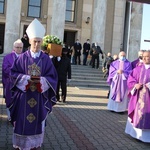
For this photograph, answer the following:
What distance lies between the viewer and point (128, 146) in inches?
262

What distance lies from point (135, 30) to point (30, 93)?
64.5ft

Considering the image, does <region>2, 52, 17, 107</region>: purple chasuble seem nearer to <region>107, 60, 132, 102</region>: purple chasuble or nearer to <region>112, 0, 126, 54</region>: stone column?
<region>107, 60, 132, 102</region>: purple chasuble

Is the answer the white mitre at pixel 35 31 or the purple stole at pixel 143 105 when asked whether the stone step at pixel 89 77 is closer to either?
the purple stole at pixel 143 105

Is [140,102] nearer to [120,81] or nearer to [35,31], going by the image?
[35,31]

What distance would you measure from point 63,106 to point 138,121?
4420 millimetres

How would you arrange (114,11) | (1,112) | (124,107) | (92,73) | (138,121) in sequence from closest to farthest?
(138,121) < (1,112) < (124,107) < (92,73) < (114,11)

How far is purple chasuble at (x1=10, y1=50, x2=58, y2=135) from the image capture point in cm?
498

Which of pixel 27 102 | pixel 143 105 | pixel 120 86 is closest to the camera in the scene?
pixel 27 102

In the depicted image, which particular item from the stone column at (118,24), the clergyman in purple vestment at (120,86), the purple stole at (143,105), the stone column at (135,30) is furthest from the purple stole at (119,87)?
the stone column at (118,24)

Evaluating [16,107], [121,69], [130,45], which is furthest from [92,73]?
[16,107]

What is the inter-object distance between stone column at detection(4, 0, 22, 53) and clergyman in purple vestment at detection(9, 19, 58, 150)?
1706 centimetres

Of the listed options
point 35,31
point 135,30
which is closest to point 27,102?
point 35,31

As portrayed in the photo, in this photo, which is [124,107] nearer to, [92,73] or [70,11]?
[92,73]

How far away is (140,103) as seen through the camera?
7117mm
